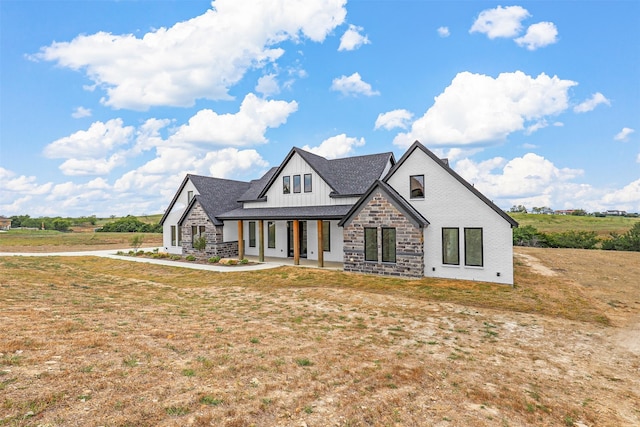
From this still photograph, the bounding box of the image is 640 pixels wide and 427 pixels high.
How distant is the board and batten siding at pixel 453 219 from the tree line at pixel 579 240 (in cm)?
2241

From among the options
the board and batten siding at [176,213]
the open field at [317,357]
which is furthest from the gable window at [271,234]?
the open field at [317,357]

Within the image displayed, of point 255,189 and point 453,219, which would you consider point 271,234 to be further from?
point 453,219

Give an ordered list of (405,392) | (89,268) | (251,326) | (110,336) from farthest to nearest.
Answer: (89,268), (251,326), (110,336), (405,392)

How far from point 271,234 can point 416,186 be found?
12.0 m

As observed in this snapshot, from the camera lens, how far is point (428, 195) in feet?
55.4

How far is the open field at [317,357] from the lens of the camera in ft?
15.6

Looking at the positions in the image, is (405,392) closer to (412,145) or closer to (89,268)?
(412,145)

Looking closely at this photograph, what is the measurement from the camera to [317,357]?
22.5 ft

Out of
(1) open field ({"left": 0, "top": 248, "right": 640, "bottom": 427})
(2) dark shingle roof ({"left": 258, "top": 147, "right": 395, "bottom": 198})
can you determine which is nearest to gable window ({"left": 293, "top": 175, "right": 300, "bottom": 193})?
(2) dark shingle roof ({"left": 258, "top": 147, "right": 395, "bottom": 198})

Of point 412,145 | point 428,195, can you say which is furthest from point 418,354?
point 412,145

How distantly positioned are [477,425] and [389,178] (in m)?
14.7

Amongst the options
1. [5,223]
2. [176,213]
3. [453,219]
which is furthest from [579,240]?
[5,223]

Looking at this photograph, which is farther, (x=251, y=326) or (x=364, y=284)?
(x=364, y=284)

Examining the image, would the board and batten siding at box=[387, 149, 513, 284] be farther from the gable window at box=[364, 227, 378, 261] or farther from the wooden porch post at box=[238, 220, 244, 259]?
the wooden porch post at box=[238, 220, 244, 259]
